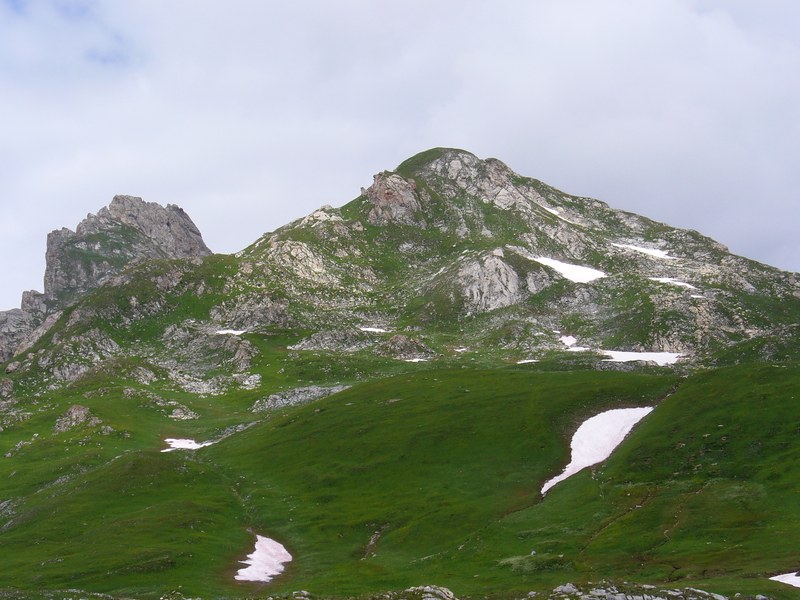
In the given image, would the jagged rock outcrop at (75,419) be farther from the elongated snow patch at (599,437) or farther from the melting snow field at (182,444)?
the elongated snow patch at (599,437)

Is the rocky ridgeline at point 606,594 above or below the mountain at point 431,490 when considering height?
below

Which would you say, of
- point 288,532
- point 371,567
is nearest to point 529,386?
point 288,532

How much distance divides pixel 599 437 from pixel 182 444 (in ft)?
283

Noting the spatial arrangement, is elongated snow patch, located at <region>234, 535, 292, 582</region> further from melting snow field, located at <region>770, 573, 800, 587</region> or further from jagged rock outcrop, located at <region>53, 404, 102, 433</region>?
jagged rock outcrop, located at <region>53, 404, 102, 433</region>

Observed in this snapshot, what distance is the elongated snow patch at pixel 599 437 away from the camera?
89756 millimetres

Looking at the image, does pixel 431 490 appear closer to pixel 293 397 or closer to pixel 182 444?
pixel 182 444

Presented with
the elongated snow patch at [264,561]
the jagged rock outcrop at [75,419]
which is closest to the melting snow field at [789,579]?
the elongated snow patch at [264,561]

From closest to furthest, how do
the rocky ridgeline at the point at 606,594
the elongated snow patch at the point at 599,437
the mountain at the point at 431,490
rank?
the rocky ridgeline at the point at 606,594 → the mountain at the point at 431,490 → the elongated snow patch at the point at 599,437

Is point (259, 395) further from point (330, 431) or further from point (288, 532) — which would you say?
point (288, 532)

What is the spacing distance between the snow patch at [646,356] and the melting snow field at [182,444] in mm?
106228

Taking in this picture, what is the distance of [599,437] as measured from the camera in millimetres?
97750

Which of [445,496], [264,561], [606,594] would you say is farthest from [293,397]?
[606,594]

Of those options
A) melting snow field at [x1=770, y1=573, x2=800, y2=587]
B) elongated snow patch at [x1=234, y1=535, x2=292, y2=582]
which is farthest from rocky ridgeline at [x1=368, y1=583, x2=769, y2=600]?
elongated snow patch at [x1=234, y1=535, x2=292, y2=582]

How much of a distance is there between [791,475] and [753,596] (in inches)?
1408
